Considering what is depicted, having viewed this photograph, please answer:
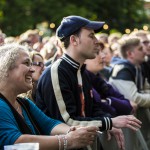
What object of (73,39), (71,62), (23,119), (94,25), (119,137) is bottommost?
(119,137)

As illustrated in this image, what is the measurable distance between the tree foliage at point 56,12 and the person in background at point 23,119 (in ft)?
96.3

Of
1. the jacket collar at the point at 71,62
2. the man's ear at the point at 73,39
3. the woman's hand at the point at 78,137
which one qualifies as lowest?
the woman's hand at the point at 78,137

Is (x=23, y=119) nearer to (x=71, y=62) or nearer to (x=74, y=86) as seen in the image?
(x=74, y=86)

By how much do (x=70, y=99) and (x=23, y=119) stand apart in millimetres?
1010

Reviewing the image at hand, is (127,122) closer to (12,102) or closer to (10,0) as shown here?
(12,102)

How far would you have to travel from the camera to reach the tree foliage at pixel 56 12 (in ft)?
118

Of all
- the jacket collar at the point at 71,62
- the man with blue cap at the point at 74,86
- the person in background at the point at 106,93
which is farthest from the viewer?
the person in background at the point at 106,93

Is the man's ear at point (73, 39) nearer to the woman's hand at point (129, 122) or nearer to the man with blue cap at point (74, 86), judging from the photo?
the man with blue cap at point (74, 86)

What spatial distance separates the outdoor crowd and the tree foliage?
26863mm

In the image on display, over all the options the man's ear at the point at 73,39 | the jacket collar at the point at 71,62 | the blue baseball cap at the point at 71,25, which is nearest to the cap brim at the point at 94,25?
the blue baseball cap at the point at 71,25

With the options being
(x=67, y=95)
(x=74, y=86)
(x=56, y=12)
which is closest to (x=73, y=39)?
(x=74, y=86)

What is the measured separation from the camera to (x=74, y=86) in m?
5.86

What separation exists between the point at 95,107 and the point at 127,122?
2.98 feet

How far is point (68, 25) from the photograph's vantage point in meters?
6.10
